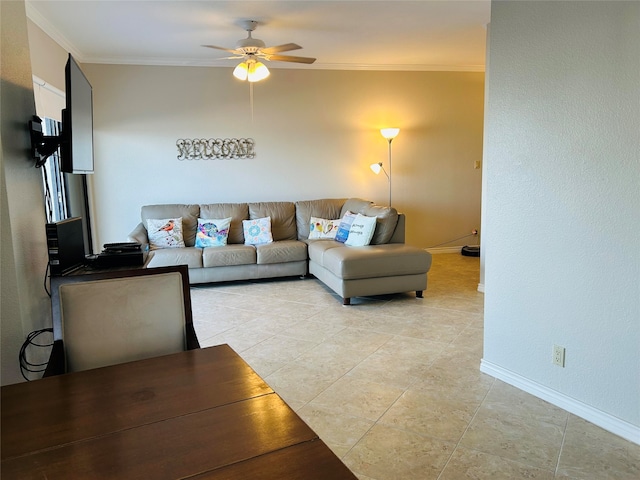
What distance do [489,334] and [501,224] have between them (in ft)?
2.32

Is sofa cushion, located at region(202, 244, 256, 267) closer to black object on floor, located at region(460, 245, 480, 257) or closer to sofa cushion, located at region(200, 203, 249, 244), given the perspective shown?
sofa cushion, located at region(200, 203, 249, 244)

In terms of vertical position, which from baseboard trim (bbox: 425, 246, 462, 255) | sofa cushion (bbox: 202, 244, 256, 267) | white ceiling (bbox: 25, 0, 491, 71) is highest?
white ceiling (bbox: 25, 0, 491, 71)

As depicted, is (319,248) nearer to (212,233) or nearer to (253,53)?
(212,233)

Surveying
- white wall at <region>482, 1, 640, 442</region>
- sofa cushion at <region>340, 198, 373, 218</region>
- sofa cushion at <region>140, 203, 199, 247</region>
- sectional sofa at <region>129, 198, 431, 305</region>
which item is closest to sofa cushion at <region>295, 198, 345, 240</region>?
sectional sofa at <region>129, 198, 431, 305</region>

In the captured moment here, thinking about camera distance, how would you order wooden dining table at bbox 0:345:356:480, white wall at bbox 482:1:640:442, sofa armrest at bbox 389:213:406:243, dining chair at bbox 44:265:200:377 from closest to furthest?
wooden dining table at bbox 0:345:356:480, dining chair at bbox 44:265:200:377, white wall at bbox 482:1:640:442, sofa armrest at bbox 389:213:406:243

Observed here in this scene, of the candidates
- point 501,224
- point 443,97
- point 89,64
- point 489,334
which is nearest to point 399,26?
point 443,97

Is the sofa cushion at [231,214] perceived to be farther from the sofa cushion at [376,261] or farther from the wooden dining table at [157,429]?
the wooden dining table at [157,429]

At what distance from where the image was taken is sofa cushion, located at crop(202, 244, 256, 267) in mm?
5105

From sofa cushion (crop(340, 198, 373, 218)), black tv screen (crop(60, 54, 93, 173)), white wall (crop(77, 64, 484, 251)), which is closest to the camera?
black tv screen (crop(60, 54, 93, 173))

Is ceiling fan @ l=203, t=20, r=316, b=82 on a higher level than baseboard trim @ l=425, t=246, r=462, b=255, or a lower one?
higher

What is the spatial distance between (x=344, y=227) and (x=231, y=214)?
1.48 metres

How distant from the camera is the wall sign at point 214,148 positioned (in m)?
5.80

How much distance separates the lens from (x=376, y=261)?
4.33m

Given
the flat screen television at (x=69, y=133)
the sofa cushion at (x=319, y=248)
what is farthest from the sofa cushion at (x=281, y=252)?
the flat screen television at (x=69, y=133)
